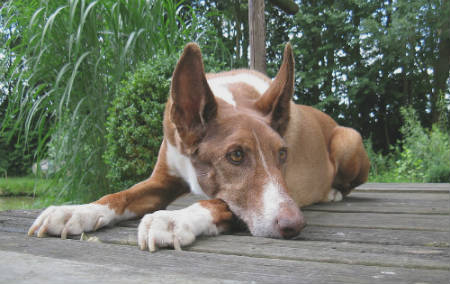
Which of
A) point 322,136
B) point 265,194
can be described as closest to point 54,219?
point 265,194

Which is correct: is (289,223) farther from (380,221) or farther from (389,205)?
(389,205)

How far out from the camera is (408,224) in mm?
1915

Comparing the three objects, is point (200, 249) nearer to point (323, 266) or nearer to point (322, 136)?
point (323, 266)

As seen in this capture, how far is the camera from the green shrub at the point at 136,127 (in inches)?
124

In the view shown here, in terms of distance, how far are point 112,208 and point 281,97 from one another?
0.97 m

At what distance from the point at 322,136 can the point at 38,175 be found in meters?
2.46

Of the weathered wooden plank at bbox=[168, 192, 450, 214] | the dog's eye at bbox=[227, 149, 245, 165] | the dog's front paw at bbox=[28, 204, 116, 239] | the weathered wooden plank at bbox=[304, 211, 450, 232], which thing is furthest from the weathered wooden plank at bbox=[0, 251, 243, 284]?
the weathered wooden plank at bbox=[168, 192, 450, 214]

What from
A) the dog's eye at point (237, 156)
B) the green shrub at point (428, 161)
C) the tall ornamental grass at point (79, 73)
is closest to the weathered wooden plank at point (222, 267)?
the dog's eye at point (237, 156)

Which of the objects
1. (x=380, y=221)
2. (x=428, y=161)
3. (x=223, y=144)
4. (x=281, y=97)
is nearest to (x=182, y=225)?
(x=223, y=144)

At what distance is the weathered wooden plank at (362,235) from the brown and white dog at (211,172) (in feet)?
0.40

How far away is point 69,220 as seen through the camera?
65.9 inches

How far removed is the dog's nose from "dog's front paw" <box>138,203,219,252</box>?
279 mm

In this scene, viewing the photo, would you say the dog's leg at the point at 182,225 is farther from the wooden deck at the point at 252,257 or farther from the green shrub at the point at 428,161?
the green shrub at the point at 428,161

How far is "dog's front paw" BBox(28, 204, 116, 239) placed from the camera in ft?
5.39
